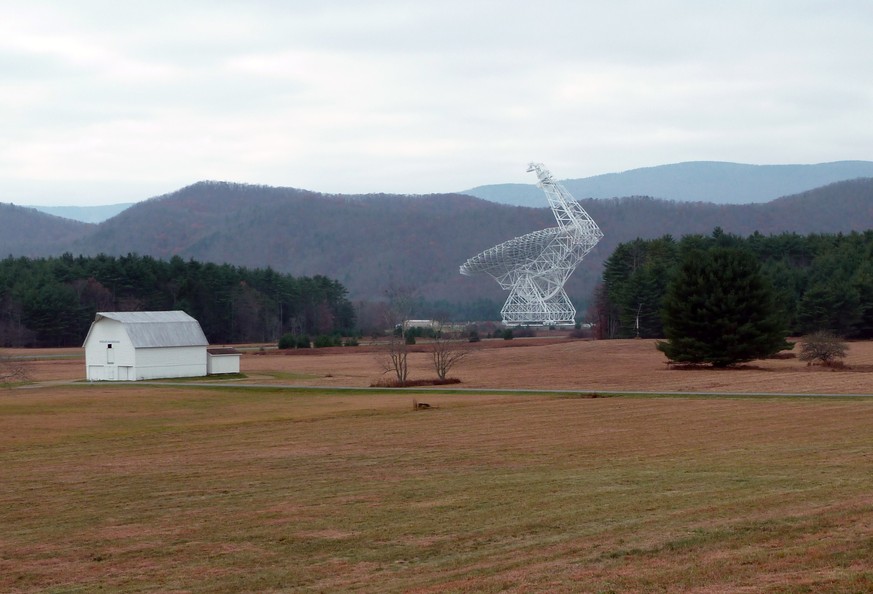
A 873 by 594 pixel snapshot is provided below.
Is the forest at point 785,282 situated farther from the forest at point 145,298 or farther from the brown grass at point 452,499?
the forest at point 145,298

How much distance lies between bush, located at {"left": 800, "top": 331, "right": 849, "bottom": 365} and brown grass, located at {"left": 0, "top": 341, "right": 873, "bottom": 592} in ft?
71.9

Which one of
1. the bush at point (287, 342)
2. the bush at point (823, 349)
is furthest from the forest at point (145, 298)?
the bush at point (823, 349)

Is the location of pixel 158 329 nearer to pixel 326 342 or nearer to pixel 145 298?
pixel 326 342

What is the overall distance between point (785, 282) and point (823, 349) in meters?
44.5

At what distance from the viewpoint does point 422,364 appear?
79500mm

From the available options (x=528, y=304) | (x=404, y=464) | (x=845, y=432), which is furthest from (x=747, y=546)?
(x=528, y=304)

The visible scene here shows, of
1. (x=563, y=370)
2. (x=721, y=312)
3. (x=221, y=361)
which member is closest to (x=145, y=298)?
(x=221, y=361)

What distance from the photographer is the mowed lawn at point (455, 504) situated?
12.9 meters

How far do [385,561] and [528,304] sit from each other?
4056 inches

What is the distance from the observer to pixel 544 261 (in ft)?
365

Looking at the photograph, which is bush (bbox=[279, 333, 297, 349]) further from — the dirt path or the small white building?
the small white building

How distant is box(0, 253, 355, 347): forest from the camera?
11138cm

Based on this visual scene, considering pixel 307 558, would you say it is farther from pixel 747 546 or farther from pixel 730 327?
pixel 730 327

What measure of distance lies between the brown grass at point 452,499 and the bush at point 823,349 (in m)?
21.9
